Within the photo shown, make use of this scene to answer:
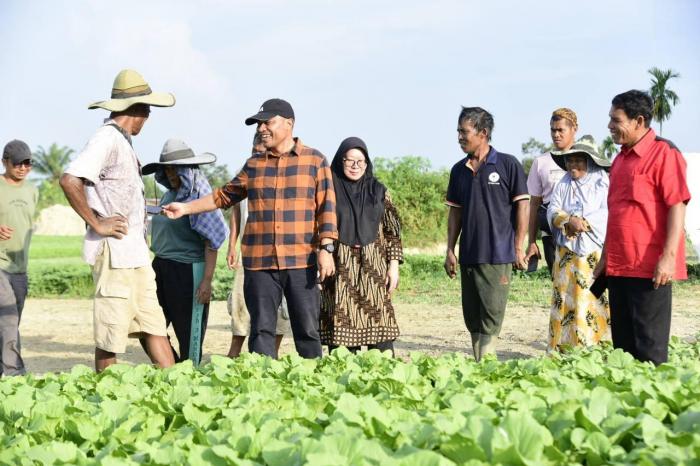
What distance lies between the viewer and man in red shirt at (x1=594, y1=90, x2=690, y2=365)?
478cm

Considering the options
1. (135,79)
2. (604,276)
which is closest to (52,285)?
(135,79)

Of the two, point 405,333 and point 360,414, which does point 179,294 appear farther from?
point 405,333

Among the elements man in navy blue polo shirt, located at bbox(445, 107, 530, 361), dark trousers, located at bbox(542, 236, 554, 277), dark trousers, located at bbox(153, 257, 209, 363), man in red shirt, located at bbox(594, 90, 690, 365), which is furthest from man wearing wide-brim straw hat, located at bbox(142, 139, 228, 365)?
man in red shirt, located at bbox(594, 90, 690, 365)

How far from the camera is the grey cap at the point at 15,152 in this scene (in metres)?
7.06

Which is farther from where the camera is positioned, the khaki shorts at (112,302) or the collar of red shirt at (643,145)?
the khaki shorts at (112,302)

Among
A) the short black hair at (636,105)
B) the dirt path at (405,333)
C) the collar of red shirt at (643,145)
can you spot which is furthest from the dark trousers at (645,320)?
the dirt path at (405,333)

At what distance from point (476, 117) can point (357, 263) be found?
1357 mm

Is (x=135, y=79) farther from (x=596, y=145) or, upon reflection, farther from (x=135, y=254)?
(x=596, y=145)

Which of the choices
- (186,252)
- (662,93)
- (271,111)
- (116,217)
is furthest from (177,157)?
(662,93)

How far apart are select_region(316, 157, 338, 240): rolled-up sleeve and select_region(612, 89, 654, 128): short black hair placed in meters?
1.88

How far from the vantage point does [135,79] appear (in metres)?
5.68

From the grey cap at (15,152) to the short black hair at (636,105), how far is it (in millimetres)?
4500

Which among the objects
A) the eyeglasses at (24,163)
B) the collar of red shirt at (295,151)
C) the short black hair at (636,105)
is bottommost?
the eyeglasses at (24,163)

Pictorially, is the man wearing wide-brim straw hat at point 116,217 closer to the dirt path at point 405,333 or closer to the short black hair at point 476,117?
the short black hair at point 476,117
